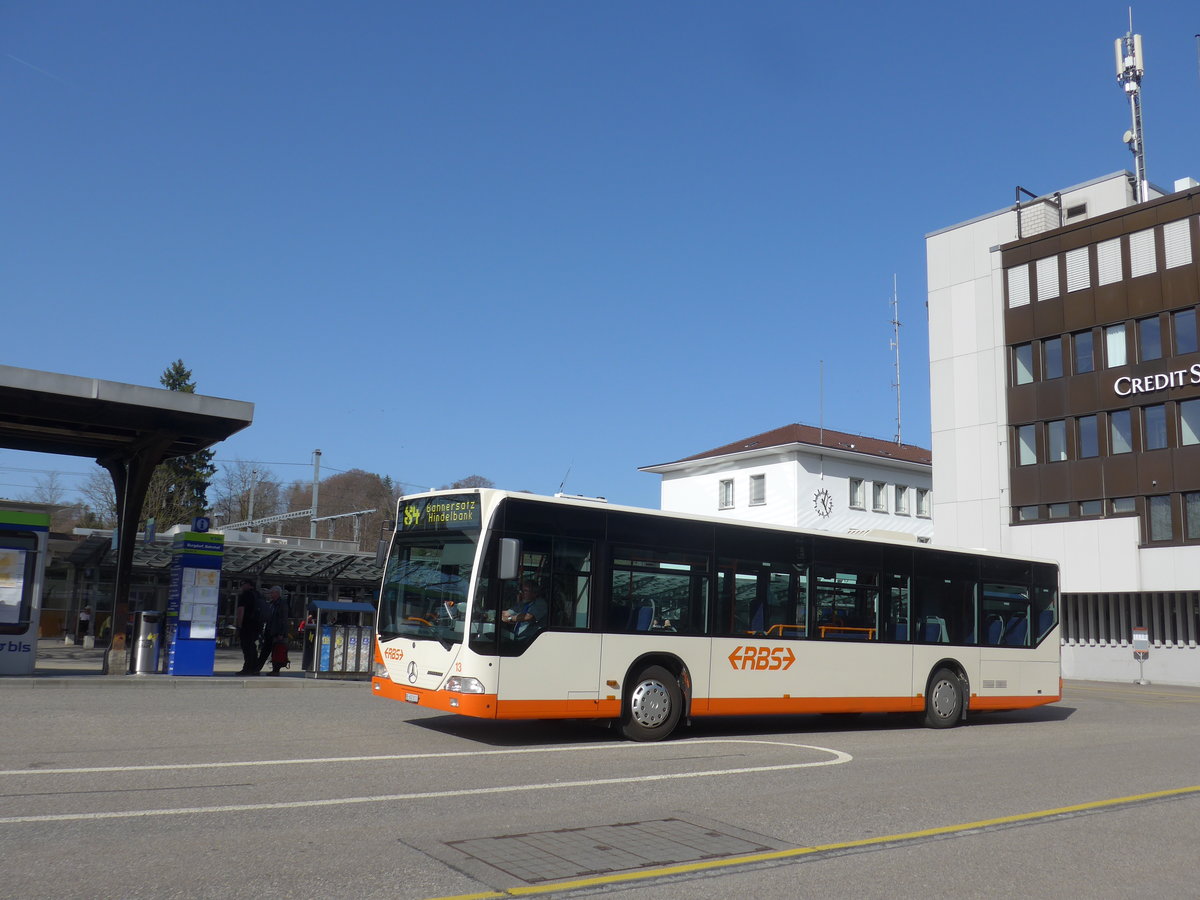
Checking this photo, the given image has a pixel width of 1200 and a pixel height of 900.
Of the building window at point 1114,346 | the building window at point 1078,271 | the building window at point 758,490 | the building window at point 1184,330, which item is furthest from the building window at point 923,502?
the building window at point 1184,330

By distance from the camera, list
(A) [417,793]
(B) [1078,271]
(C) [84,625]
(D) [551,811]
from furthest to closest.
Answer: (B) [1078,271] < (C) [84,625] < (A) [417,793] < (D) [551,811]

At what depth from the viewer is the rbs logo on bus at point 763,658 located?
13086mm

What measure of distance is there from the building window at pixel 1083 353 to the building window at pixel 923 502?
18.5 m

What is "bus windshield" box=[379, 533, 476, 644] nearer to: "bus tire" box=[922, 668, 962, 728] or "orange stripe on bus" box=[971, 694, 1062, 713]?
"bus tire" box=[922, 668, 962, 728]

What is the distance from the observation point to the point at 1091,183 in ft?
129

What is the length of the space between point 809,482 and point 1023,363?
12.9 meters

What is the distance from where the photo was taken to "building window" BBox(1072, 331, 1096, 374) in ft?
120

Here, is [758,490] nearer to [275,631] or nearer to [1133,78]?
[1133,78]

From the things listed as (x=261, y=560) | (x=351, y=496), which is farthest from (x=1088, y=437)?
(x=351, y=496)

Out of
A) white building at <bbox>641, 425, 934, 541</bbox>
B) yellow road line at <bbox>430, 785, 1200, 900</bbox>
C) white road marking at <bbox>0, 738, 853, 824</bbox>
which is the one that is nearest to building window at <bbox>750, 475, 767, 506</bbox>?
white building at <bbox>641, 425, 934, 541</bbox>

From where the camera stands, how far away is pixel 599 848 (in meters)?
6.52

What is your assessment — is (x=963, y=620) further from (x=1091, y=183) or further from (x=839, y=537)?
(x=1091, y=183)

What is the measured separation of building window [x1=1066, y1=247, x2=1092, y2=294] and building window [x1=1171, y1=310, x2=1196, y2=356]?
11.2 feet

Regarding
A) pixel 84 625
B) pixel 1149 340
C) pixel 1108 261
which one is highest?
pixel 1108 261
